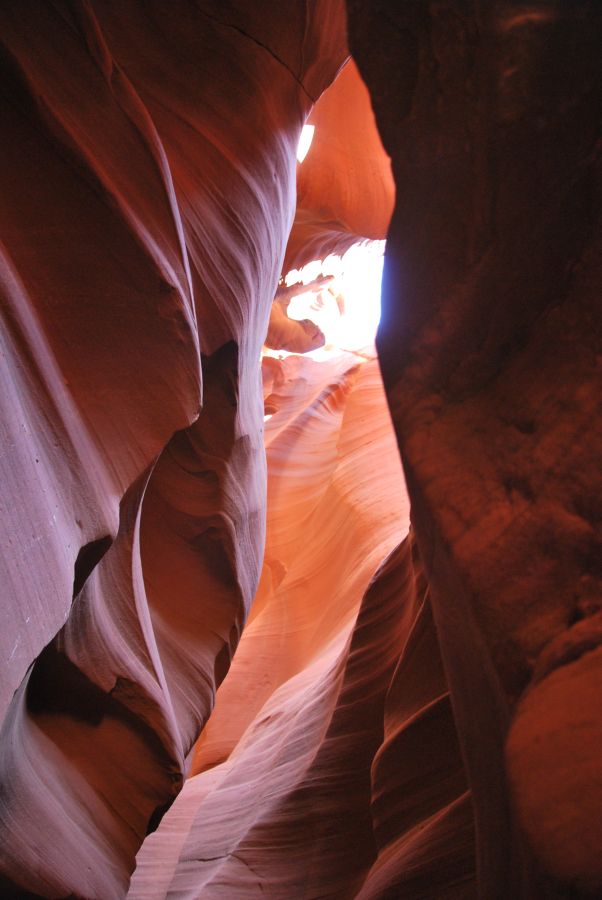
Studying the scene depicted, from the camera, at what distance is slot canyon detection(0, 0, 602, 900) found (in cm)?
112

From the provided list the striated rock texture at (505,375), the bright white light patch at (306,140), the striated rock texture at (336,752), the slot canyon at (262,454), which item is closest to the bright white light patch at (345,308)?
the bright white light patch at (306,140)

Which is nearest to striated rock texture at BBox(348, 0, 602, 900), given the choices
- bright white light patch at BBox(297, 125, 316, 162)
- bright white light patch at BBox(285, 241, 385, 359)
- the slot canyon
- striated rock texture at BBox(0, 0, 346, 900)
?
the slot canyon

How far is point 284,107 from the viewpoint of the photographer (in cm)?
384

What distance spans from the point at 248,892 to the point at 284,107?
4337mm

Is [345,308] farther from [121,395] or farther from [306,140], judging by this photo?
[121,395]

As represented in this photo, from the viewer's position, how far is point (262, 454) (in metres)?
4.01

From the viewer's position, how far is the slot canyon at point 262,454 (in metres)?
1.12

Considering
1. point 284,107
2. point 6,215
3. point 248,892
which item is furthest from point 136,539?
point 284,107

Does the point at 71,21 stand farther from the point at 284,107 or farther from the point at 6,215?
the point at 284,107

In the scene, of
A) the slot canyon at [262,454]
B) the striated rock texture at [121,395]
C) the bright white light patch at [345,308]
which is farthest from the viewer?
the bright white light patch at [345,308]

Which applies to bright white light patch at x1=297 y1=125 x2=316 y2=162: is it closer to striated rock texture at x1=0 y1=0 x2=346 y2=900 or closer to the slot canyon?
the slot canyon

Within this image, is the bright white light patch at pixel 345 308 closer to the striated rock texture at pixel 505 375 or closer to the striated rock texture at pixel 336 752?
the striated rock texture at pixel 336 752

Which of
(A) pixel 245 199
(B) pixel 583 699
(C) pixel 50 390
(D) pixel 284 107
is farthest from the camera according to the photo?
(D) pixel 284 107

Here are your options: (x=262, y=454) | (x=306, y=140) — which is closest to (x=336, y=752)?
(x=262, y=454)
